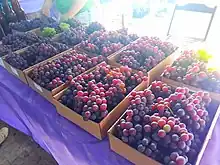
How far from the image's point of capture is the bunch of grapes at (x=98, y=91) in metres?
0.84

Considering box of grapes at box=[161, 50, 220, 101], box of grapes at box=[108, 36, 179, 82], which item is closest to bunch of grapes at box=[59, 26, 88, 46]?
box of grapes at box=[108, 36, 179, 82]

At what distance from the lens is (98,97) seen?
87 centimetres

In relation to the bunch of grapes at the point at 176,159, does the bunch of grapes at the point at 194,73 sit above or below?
above

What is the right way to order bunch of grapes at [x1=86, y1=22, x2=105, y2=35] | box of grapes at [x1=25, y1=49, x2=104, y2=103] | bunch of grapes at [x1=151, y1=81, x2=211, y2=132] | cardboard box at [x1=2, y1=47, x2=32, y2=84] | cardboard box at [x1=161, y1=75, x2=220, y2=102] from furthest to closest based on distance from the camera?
bunch of grapes at [x1=86, y1=22, x2=105, y2=35] → cardboard box at [x1=2, y1=47, x2=32, y2=84] → box of grapes at [x1=25, y1=49, x2=104, y2=103] → cardboard box at [x1=161, y1=75, x2=220, y2=102] → bunch of grapes at [x1=151, y1=81, x2=211, y2=132]

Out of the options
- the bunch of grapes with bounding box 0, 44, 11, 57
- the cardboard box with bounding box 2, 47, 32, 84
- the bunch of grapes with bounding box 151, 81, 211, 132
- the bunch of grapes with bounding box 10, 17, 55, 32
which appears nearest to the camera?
the bunch of grapes with bounding box 151, 81, 211, 132

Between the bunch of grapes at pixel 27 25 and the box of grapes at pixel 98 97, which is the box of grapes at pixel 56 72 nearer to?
the box of grapes at pixel 98 97

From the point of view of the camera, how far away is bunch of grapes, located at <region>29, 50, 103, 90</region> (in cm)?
110

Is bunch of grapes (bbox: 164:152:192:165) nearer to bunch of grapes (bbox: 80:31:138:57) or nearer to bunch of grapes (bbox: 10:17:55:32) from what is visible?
bunch of grapes (bbox: 80:31:138:57)

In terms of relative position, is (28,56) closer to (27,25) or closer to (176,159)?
(27,25)

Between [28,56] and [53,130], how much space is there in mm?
602

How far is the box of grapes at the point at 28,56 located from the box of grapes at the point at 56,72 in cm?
9

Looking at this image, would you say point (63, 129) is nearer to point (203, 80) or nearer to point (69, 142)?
point (69, 142)

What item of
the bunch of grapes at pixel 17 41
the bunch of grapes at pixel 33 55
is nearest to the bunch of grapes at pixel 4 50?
the bunch of grapes at pixel 17 41

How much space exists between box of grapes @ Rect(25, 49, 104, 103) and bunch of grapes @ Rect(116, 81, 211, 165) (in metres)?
0.39
